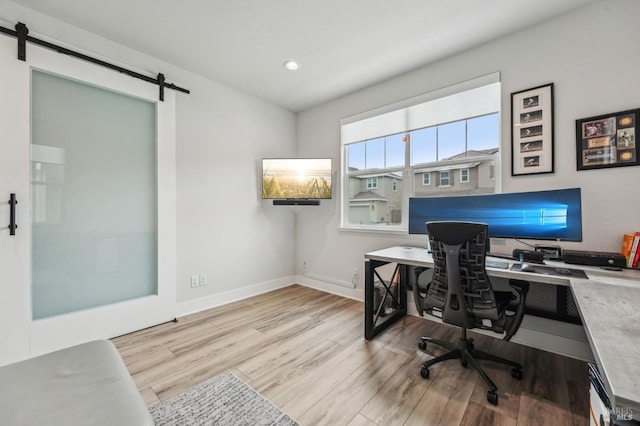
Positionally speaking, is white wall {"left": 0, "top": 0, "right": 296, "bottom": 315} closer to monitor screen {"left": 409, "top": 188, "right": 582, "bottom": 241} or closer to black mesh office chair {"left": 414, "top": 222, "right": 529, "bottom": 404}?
monitor screen {"left": 409, "top": 188, "right": 582, "bottom": 241}

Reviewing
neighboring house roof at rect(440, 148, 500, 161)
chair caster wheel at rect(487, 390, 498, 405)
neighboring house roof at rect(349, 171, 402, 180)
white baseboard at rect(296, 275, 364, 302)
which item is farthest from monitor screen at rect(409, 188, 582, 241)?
white baseboard at rect(296, 275, 364, 302)

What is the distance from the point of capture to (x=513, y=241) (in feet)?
7.77

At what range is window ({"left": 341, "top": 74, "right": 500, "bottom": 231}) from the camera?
8.52 ft

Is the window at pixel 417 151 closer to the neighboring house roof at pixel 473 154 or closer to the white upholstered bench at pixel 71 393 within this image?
the neighboring house roof at pixel 473 154

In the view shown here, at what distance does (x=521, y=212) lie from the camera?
85.4 inches

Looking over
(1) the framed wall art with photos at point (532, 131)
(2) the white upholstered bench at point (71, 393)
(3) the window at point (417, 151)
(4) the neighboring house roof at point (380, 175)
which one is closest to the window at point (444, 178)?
(3) the window at point (417, 151)

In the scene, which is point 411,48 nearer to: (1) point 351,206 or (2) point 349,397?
(1) point 351,206

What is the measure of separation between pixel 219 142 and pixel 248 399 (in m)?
2.80

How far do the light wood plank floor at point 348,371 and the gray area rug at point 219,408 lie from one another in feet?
0.23

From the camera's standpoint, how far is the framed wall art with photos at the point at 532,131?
7.20 feet

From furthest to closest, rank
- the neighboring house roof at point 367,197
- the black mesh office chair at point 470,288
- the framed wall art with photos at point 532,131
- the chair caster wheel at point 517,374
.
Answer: the neighboring house roof at point 367,197, the framed wall art with photos at point 532,131, the chair caster wheel at point 517,374, the black mesh office chair at point 470,288

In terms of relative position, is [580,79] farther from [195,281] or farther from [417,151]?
[195,281]

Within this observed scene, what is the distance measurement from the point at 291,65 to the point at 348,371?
302 cm

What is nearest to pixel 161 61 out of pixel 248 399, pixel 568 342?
pixel 248 399
